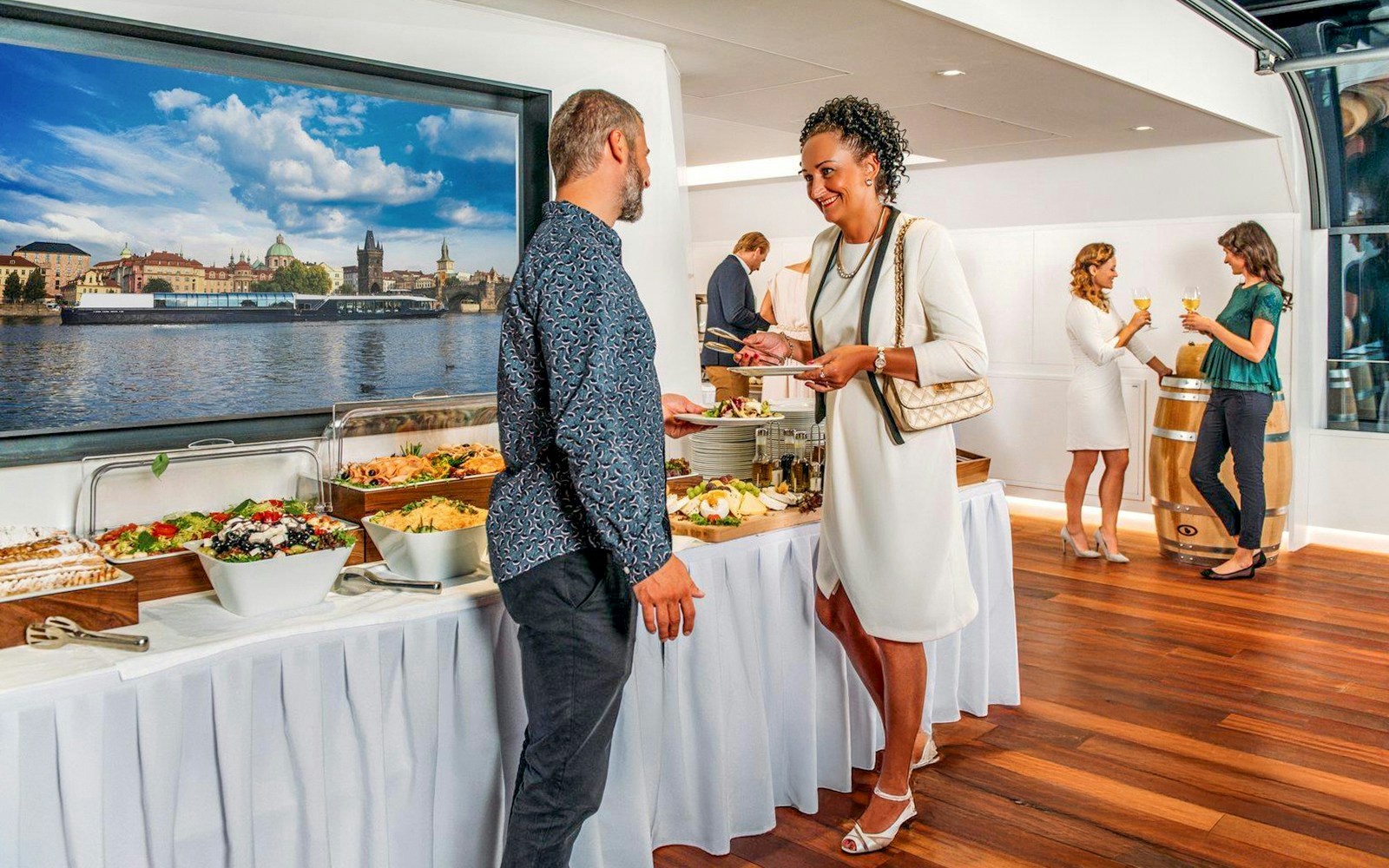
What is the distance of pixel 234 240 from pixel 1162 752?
294 centimetres

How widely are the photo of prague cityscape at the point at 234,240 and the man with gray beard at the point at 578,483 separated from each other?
113cm

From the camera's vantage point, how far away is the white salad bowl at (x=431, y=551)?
89.1 inches

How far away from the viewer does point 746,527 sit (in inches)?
106

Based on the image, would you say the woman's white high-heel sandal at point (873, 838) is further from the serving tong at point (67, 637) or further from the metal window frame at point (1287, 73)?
the metal window frame at point (1287, 73)

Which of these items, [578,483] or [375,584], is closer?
→ [578,483]

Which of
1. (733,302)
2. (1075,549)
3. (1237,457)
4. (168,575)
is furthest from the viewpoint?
(733,302)

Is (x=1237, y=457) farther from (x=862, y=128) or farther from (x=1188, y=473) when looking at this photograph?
(x=862, y=128)

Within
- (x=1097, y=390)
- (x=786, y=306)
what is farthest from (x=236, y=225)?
(x=786, y=306)

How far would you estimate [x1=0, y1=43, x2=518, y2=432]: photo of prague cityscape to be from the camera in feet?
7.64

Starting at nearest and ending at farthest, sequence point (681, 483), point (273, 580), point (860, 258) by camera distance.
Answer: point (273, 580)
point (860, 258)
point (681, 483)

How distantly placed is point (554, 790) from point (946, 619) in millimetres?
1093

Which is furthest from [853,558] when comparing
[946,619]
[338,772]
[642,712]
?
[338,772]

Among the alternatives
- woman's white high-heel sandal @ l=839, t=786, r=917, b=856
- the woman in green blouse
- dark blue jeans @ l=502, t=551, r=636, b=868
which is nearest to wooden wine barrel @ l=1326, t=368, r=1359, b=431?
the woman in green blouse

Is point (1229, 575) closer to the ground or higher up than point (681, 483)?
closer to the ground
